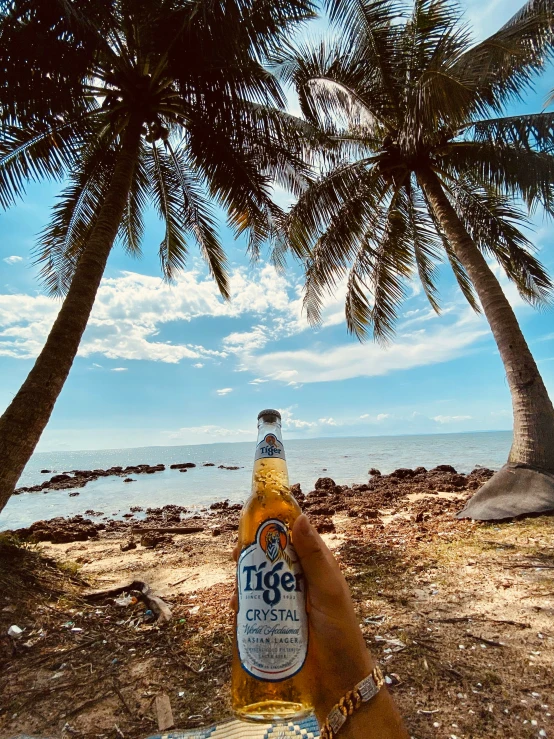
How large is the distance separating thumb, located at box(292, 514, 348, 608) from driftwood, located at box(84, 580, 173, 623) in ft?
6.78

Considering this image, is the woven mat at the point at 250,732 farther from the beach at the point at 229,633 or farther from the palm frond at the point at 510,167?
the palm frond at the point at 510,167

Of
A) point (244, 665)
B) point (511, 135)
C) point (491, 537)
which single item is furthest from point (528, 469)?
point (244, 665)

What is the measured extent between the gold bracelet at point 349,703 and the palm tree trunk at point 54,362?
300 centimetres

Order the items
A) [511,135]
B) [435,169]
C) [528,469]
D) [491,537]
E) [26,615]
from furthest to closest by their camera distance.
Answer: [435,169] → [511,135] → [528,469] → [491,537] → [26,615]

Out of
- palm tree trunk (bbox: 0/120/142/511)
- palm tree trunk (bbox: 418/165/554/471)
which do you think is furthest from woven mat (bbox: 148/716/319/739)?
palm tree trunk (bbox: 418/165/554/471)

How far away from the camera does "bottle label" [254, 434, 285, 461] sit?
1409 millimetres

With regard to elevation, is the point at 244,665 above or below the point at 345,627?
below

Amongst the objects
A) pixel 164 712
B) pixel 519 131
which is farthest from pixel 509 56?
pixel 164 712

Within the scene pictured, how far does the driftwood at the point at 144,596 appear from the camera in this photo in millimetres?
2813

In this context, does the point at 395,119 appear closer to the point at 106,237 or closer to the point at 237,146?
the point at 237,146

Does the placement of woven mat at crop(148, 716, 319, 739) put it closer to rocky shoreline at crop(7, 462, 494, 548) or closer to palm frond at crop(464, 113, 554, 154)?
rocky shoreline at crop(7, 462, 494, 548)

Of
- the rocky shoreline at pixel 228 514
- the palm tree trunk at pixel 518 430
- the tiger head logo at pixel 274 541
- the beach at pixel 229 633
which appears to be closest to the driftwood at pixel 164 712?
the beach at pixel 229 633

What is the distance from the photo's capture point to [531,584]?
283 centimetres

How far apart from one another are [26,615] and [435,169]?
8.26 metres
